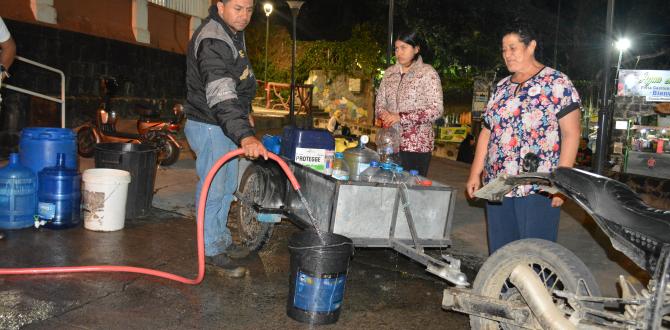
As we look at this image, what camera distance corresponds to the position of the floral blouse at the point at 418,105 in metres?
5.81

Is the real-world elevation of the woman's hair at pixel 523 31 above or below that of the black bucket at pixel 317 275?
above

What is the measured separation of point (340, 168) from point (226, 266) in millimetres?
1247

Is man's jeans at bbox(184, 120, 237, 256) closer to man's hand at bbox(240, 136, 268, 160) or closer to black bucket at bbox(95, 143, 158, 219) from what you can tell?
man's hand at bbox(240, 136, 268, 160)

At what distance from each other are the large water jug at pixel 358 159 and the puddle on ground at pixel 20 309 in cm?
248

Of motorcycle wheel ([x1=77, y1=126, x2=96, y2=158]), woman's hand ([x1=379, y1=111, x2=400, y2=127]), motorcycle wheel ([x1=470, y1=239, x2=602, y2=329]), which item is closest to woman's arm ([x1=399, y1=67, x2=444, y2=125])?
woman's hand ([x1=379, y1=111, x2=400, y2=127])

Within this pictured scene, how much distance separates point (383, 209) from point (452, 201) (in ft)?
1.79

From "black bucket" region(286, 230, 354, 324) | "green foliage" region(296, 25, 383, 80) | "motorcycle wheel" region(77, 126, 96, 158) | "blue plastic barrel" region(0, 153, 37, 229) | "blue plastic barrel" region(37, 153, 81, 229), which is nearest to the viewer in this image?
"black bucket" region(286, 230, 354, 324)

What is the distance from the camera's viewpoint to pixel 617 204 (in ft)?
9.21

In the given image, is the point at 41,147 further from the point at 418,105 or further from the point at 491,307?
the point at 491,307

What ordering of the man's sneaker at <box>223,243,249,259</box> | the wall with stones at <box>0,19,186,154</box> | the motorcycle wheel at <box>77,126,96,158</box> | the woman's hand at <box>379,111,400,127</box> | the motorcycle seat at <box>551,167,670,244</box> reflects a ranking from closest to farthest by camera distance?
the motorcycle seat at <box>551,167,670,244</box> < the man's sneaker at <box>223,243,249,259</box> < the woman's hand at <box>379,111,400,127</box> < the wall with stones at <box>0,19,186,154</box> < the motorcycle wheel at <box>77,126,96,158</box>

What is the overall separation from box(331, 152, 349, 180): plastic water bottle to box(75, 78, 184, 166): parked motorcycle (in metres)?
4.96

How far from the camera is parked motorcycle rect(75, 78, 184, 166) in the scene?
9.63 meters

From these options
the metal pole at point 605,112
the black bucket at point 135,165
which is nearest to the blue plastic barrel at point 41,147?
the black bucket at point 135,165

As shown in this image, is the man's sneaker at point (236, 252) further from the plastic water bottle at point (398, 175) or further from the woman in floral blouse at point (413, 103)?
the woman in floral blouse at point (413, 103)
